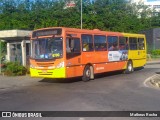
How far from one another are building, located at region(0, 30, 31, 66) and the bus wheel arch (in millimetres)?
7114

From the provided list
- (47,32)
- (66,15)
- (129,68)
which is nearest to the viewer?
(47,32)

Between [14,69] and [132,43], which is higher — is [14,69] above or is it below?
below

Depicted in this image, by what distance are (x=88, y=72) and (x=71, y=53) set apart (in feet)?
6.84

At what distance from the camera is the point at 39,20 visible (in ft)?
225

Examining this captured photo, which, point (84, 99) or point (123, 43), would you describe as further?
point (123, 43)

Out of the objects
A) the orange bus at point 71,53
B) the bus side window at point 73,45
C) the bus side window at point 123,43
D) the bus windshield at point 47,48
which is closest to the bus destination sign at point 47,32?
the orange bus at point 71,53

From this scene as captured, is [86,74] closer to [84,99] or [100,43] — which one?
[100,43]

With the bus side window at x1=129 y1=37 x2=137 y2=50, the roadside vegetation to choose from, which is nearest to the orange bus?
the bus side window at x1=129 y1=37 x2=137 y2=50

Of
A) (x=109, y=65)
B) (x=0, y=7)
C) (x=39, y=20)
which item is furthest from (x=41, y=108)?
(x=0, y=7)

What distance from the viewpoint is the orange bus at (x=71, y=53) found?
1822 centimetres

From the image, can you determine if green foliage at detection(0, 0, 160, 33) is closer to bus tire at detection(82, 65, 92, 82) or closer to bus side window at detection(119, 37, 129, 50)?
bus side window at detection(119, 37, 129, 50)

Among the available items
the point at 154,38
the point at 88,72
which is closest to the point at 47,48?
the point at 88,72

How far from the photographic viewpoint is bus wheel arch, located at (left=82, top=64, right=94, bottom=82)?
19872 millimetres

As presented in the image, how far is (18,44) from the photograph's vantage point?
2705 cm
